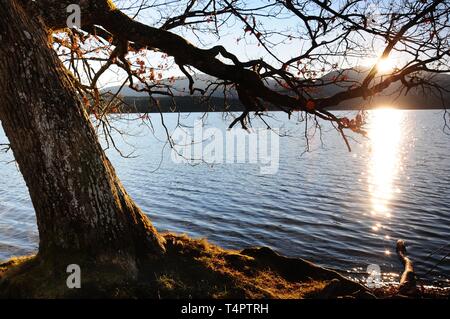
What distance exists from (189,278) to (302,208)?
1634 cm

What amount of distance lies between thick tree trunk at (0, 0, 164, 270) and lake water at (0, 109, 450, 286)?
3.81 metres

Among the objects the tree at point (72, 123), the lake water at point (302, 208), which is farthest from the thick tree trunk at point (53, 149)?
the lake water at point (302, 208)

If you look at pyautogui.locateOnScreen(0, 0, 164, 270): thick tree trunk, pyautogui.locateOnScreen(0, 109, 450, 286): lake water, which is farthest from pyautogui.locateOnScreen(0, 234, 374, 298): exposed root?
pyautogui.locateOnScreen(0, 109, 450, 286): lake water

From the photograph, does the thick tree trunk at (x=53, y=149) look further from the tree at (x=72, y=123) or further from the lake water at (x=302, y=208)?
the lake water at (x=302, y=208)

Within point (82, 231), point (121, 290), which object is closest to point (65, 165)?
point (82, 231)

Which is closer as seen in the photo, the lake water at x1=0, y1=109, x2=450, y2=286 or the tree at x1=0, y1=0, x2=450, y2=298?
the tree at x1=0, y1=0, x2=450, y2=298

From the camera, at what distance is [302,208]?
20625 millimetres

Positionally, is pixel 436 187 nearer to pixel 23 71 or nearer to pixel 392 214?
pixel 392 214

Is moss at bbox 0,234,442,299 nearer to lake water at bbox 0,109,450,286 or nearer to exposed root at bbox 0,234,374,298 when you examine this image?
exposed root at bbox 0,234,374,298

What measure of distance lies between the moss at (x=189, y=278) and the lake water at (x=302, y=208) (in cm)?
285

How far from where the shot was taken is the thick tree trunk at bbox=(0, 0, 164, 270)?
14.3 feet

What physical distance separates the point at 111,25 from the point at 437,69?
4501 millimetres

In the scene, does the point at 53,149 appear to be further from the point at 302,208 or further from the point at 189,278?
the point at 302,208

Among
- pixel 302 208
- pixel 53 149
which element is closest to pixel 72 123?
pixel 53 149
